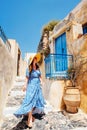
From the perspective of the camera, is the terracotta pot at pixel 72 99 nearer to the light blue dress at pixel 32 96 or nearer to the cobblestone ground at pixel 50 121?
the cobblestone ground at pixel 50 121

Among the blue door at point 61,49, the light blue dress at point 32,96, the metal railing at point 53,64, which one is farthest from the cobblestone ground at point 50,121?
the blue door at point 61,49

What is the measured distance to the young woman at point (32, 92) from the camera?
3758 mm

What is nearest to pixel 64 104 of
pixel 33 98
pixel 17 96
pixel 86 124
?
pixel 86 124

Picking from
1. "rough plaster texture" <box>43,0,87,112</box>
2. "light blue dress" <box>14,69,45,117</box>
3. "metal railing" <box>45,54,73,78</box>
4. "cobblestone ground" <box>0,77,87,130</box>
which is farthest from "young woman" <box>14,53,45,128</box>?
"metal railing" <box>45,54,73,78</box>

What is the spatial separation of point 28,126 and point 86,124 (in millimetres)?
1661

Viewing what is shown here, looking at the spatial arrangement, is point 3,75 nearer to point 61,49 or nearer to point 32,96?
point 32,96

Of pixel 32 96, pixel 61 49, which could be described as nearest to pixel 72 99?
pixel 32 96

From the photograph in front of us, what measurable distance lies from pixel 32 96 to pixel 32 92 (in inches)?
4.3

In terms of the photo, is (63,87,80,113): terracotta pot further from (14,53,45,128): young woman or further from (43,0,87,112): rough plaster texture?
(14,53,45,128): young woman

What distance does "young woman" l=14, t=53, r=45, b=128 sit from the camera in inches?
148

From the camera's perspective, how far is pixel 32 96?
152 inches

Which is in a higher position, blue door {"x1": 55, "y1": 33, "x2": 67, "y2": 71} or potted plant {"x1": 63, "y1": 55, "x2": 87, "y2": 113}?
blue door {"x1": 55, "y1": 33, "x2": 67, "y2": 71}

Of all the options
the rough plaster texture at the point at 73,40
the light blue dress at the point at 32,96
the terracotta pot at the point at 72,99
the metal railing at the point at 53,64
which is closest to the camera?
the light blue dress at the point at 32,96

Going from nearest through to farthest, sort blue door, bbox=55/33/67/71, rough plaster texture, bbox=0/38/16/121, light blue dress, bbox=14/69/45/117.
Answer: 1. light blue dress, bbox=14/69/45/117
2. rough plaster texture, bbox=0/38/16/121
3. blue door, bbox=55/33/67/71
